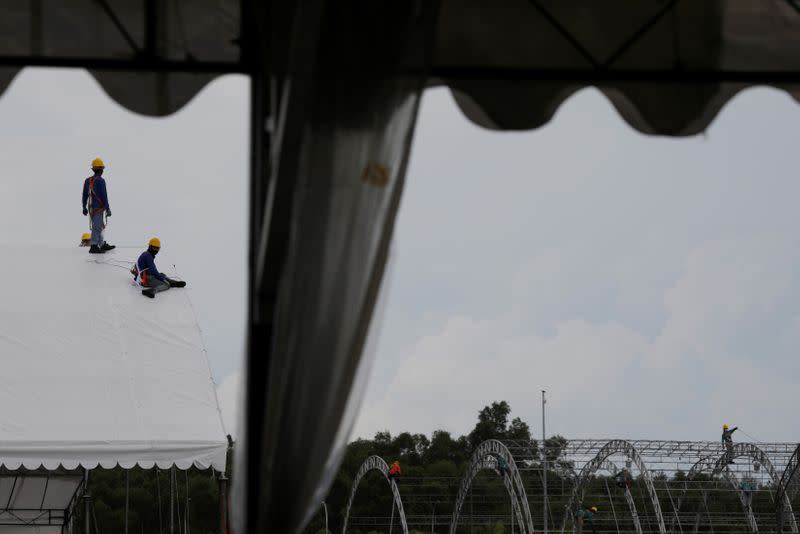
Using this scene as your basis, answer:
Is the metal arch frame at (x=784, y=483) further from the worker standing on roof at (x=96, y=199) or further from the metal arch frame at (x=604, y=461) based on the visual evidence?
the worker standing on roof at (x=96, y=199)

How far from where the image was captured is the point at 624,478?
686 inches

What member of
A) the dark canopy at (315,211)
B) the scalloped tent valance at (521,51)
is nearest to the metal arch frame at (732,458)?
the scalloped tent valance at (521,51)

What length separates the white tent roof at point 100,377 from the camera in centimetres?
845

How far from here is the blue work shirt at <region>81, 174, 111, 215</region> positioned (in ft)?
44.5

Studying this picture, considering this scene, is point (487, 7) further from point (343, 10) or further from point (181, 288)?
point (181, 288)

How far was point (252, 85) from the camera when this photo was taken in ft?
12.4

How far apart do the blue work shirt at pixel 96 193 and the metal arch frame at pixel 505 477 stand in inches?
289

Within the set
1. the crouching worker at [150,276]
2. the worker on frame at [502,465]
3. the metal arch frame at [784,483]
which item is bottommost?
the metal arch frame at [784,483]

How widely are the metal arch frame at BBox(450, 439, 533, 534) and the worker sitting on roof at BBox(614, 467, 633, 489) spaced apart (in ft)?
5.63

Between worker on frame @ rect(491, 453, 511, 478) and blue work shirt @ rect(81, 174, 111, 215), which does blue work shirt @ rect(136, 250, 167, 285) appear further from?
worker on frame @ rect(491, 453, 511, 478)

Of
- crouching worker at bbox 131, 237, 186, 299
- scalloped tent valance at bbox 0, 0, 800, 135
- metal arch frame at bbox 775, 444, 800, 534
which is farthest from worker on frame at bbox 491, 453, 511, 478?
scalloped tent valance at bbox 0, 0, 800, 135

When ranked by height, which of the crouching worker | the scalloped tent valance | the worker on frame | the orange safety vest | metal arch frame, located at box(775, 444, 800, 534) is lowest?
metal arch frame, located at box(775, 444, 800, 534)

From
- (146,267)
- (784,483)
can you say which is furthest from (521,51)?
(784,483)

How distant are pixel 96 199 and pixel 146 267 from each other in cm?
180
